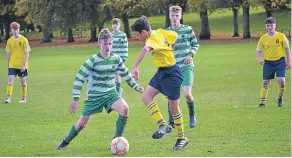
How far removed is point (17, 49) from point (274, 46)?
6.97 m

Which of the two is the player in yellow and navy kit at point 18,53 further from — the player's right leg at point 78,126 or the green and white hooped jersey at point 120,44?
the player's right leg at point 78,126

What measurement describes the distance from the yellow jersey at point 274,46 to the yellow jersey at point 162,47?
5322 millimetres

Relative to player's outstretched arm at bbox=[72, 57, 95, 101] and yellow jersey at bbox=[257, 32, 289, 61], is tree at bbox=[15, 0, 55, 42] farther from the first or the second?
player's outstretched arm at bbox=[72, 57, 95, 101]

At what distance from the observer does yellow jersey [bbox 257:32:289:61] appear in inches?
588

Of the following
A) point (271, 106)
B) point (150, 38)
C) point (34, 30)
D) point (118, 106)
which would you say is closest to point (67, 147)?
point (118, 106)

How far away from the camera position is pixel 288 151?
9414 millimetres

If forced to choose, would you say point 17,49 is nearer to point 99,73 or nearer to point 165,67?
point 99,73

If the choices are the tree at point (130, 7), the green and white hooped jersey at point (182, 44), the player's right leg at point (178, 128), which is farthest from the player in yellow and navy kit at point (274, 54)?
the tree at point (130, 7)

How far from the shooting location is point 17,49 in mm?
17547

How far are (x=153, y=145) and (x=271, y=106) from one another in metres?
5.86

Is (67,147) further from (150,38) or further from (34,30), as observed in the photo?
(34,30)

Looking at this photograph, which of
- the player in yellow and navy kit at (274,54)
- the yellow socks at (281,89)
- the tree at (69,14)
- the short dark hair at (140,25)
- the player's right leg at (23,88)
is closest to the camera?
the short dark hair at (140,25)

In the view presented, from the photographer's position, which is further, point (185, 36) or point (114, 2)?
point (114, 2)

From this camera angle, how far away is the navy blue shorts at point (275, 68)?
15141 mm
